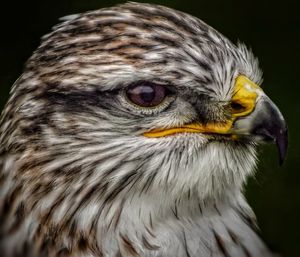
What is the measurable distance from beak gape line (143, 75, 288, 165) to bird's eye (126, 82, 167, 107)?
9 cm

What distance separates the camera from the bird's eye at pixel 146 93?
3.33 metres

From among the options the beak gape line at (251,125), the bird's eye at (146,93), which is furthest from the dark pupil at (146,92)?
the beak gape line at (251,125)

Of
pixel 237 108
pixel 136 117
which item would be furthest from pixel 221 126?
pixel 136 117

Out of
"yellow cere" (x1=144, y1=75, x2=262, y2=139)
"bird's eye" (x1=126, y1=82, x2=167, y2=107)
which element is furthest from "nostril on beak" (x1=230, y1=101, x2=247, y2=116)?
"bird's eye" (x1=126, y1=82, x2=167, y2=107)

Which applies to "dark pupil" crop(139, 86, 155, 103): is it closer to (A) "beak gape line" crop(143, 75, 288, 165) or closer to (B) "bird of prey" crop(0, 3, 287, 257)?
(B) "bird of prey" crop(0, 3, 287, 257)

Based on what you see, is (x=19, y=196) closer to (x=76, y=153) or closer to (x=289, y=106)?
(x=76, y=153)

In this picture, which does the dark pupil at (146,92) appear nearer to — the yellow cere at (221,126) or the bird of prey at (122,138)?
the bird of prey at (122,138)

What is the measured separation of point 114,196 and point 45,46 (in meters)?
0.49

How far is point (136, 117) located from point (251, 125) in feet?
1.07

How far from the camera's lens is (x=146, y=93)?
10.9 ft

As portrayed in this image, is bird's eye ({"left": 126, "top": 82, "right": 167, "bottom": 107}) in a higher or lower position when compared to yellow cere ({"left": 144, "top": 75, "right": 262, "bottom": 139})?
higher

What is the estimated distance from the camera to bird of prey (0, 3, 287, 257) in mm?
3377

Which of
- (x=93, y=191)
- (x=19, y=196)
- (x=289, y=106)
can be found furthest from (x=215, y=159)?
(x=289, y=106)

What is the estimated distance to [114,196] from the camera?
3.42 metres
